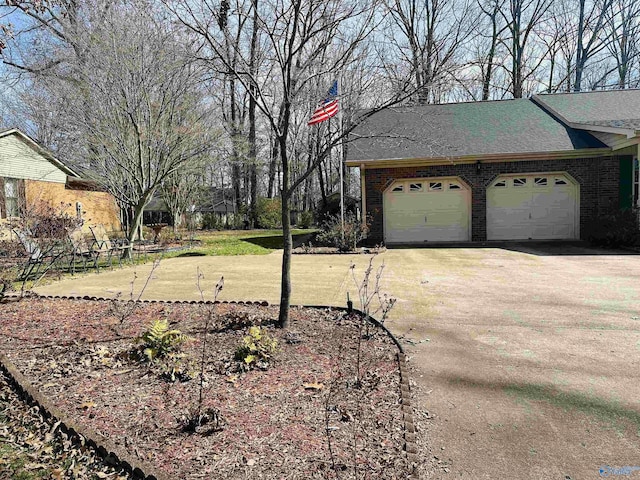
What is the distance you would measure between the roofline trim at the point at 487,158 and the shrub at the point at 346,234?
202cm

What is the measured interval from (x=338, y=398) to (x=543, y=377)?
1726 mm

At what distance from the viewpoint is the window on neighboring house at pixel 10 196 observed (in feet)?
54.9

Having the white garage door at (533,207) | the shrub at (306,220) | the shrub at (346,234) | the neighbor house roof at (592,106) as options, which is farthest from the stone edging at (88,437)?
the shrub at (306,220)

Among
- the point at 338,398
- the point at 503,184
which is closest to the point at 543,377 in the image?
the point at 338,398

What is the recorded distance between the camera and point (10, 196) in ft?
56.2

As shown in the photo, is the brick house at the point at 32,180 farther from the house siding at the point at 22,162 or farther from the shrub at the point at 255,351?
the shrub at the point at 255,351

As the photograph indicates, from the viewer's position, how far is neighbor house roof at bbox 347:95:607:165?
13094 mm

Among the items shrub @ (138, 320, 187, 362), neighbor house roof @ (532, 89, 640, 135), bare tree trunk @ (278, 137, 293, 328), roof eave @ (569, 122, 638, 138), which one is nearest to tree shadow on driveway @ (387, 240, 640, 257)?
roof eave @ (569, 122, 638, 138)

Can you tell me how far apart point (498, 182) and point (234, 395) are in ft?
42.4

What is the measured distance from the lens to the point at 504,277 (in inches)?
301

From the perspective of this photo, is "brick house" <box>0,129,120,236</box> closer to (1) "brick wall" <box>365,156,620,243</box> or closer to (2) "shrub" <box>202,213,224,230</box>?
(2) "shrub" <box>202,213,224,230</box>

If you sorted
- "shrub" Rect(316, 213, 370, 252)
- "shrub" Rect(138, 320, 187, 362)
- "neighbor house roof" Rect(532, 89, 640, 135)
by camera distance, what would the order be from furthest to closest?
"neighbor house roof" Rect(532, 89, 640, 135) < "shrub" Rect(316, 213, 370, 252) < "shrub" Rect(138, 320, 187, 362)

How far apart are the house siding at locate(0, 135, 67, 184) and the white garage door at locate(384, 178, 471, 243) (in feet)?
48.0

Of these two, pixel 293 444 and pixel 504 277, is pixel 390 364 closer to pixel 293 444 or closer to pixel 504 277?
pixel 293 444
